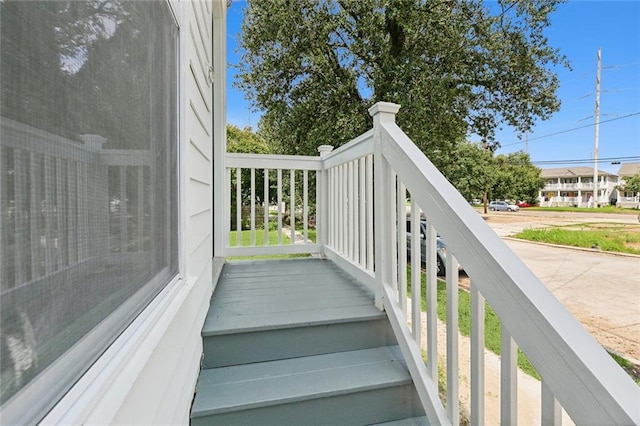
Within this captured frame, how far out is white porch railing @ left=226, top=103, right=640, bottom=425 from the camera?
2.35ft

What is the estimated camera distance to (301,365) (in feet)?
5.37

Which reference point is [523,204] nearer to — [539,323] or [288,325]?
[288,325]

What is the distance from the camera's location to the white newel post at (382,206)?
1.85 metres

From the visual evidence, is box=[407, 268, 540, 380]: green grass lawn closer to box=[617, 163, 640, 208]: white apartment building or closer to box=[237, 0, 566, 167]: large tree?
box=[237, 0, 566, 167]: large tree

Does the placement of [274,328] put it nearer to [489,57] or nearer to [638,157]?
[489,57]

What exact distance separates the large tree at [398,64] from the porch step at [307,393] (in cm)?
452

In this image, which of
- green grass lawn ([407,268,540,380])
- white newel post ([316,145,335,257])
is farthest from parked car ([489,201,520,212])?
white newel post ([316,145,335,257])

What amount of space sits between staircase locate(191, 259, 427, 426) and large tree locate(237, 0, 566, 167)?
421 cm

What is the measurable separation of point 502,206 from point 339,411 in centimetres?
4410

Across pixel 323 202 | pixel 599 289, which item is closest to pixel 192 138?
pixel 323 202

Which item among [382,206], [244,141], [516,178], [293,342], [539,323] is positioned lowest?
[293,342]

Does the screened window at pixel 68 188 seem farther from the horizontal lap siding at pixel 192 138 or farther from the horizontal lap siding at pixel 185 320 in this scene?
the horizontal lap siding at pixel 192 138

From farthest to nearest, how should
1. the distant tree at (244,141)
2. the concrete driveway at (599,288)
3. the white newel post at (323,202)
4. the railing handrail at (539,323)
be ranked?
the distant tree at (244,141) < the concrete driveway at (599,288) < the white newel post at (323,202) < the railing handrail at (539,323)

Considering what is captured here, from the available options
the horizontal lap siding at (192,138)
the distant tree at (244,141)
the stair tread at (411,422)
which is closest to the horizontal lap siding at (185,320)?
the horizontal lap siding at (192,138)
